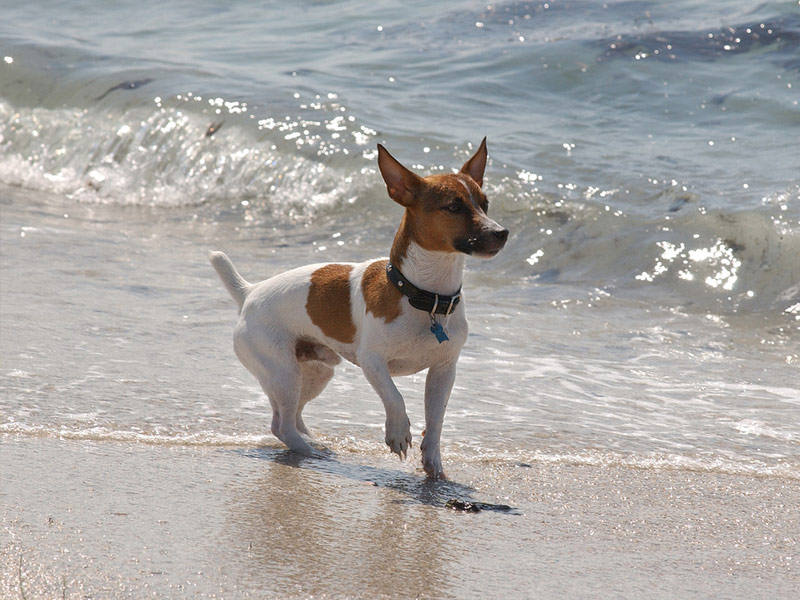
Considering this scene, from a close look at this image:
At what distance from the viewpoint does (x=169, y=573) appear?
320 cm

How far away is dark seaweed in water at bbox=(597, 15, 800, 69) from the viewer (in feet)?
48.9

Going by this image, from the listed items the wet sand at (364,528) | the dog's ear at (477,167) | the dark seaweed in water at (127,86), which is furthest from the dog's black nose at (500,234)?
the dark seaweed in water at (127,86)

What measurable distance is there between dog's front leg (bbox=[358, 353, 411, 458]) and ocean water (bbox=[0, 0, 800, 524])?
1.04 feet

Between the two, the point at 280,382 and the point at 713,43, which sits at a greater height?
the point at 713,43

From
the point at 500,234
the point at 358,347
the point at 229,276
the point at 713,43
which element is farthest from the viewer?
the point at 713,43

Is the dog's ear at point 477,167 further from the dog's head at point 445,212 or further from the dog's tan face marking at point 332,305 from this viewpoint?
the dog's tan face marking at point 332,305

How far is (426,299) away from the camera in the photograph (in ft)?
14.3

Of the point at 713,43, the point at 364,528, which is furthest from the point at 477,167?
the point at 713,43

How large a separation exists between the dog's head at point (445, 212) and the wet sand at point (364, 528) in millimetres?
970

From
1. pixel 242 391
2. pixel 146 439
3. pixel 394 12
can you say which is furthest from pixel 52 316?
pixel 394 12

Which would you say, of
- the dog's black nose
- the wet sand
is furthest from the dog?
the wet sand

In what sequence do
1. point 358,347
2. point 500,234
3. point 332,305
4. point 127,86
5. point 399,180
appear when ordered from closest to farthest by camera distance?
point 500,234 → point 399,180 → point 358,347 → point 332,305 → point 127,86

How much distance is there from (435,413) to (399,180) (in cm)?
96

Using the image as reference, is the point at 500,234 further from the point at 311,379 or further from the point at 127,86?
the point at 127,86
